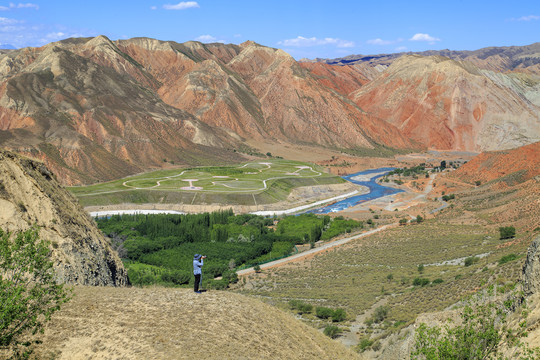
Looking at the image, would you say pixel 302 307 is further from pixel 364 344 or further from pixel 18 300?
pixel 18 300

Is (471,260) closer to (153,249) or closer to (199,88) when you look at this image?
(153,249)

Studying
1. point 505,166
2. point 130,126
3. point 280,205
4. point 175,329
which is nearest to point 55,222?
point 175,329

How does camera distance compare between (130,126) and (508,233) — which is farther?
(130,126)

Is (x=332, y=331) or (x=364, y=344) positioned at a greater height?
(x=364, y=344)

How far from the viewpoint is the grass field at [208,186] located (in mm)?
99062

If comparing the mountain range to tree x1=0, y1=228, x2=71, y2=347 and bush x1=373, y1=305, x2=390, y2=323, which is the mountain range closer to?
bush x1=373, y1=305, x2=390, y2=323

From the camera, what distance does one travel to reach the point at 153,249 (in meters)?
68.6

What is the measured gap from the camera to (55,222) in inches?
1242

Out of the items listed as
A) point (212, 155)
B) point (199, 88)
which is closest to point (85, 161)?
point (212, 155)

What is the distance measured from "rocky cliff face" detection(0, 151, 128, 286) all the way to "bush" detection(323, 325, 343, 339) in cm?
1464

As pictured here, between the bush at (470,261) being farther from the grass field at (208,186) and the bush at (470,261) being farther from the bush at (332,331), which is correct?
the grass field at (208,186)

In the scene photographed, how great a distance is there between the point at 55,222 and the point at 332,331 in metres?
19.7

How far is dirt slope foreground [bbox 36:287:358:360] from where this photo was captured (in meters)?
17.2

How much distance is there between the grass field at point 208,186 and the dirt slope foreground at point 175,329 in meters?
76.1
